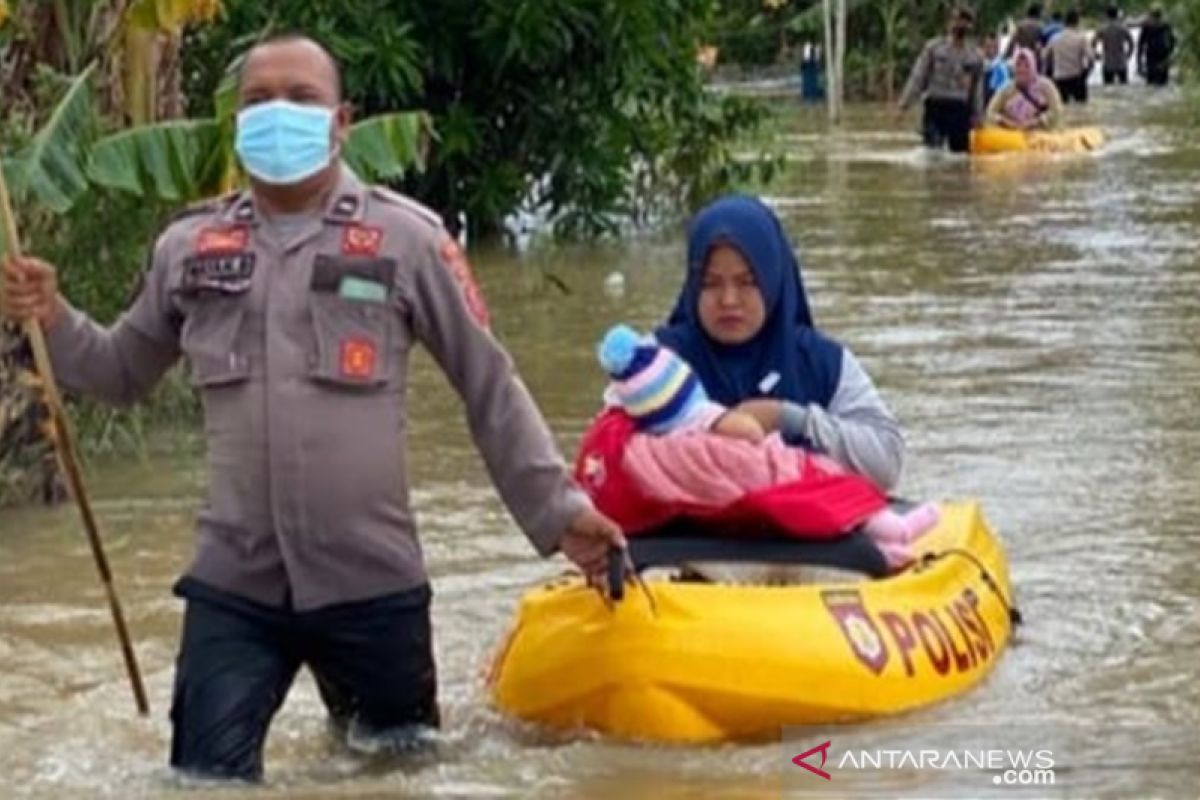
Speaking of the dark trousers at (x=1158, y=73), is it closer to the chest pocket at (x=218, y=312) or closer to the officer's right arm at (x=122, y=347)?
the officer's right arm at (x=122, y=347)

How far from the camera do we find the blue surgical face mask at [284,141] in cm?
641

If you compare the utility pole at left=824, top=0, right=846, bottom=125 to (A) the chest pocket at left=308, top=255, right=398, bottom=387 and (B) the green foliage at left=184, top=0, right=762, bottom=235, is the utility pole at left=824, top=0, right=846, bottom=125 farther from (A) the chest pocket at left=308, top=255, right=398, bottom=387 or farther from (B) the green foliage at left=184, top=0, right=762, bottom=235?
(A) the chest pocket at left=308, top=255, right=398, bottom=387

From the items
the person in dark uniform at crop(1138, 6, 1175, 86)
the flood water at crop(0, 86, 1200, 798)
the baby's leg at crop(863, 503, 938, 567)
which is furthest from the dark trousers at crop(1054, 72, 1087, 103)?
the baby's leg at crop(863, 503, 938, 567)

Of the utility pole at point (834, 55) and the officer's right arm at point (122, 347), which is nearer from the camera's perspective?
the officer's right arm at point (122, 347)

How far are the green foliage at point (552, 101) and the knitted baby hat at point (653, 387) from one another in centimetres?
1080

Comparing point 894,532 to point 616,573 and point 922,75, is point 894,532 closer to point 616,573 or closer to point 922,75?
point 616,573

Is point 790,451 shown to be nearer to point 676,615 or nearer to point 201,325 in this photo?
point 676,615

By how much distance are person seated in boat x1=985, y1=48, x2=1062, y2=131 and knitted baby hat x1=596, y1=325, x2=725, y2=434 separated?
23.0 metres

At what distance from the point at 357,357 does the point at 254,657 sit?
25.7 inches

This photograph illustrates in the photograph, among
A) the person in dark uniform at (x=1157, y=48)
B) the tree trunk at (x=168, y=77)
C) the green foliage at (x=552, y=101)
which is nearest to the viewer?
the tree trunk at (x=168, y=77)

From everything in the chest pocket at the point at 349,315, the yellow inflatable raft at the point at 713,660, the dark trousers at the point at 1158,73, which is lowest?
the dark trousers at the point at 1158,73

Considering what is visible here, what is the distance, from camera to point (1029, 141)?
2972cm

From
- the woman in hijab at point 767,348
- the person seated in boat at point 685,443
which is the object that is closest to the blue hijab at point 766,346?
the woman in hijab at point 767,348

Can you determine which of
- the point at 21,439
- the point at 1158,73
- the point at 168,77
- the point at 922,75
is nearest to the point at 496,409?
the point at 21,439
